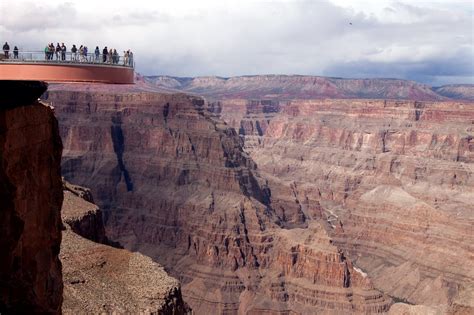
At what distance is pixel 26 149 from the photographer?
31.0 metres

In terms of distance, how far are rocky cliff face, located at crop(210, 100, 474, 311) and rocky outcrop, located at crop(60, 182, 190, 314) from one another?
155 ft

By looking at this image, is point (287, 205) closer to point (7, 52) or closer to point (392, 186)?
point (392, 186)

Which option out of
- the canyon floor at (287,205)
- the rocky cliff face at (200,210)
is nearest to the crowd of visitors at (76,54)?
the canyon floor at (287,205)

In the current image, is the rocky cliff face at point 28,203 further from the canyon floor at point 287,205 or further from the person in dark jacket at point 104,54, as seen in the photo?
the canyon floor at point 287,205

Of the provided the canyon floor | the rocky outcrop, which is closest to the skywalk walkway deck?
the rocky outcrop

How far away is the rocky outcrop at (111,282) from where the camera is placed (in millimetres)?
41688

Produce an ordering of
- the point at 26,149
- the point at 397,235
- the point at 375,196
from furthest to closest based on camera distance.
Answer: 1. the point at 375,196
2. the point at 397,235
3. the point at 26,149

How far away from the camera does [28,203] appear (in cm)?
3139

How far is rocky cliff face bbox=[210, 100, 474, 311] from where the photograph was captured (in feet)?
352

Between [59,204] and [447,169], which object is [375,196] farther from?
[59,204]

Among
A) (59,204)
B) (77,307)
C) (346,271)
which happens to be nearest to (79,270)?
(77,307)

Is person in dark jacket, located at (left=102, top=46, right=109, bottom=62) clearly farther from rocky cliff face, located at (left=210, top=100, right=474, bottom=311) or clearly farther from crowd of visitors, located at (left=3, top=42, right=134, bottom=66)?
rocky cliff face, located at (left=210, top=100, right=474, bottom=311)

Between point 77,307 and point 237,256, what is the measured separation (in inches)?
2500

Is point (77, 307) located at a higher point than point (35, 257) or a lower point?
lower
